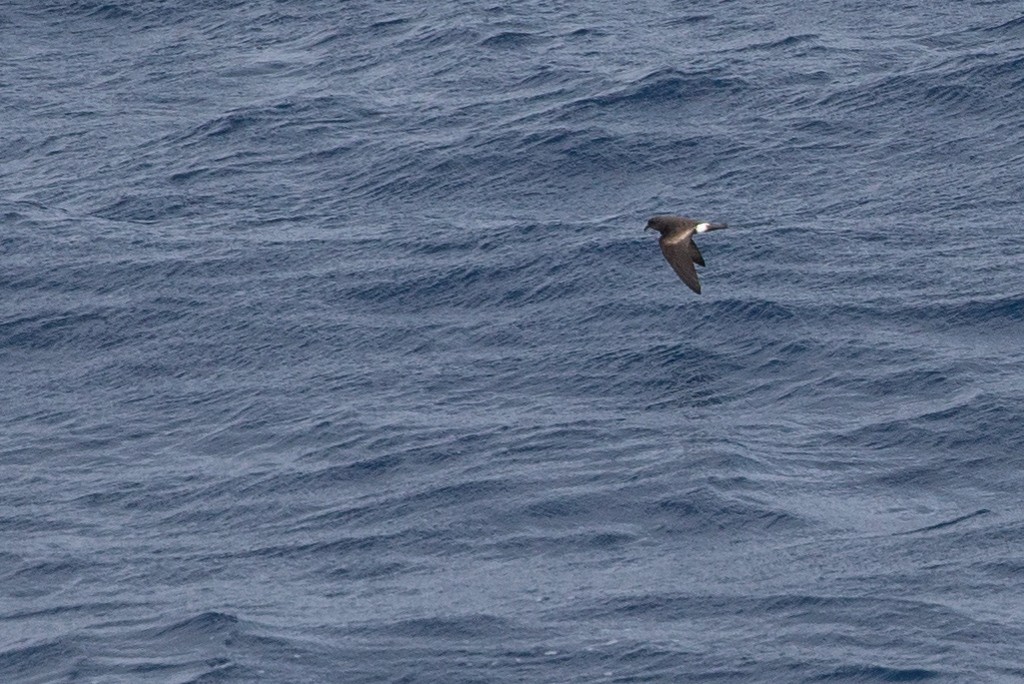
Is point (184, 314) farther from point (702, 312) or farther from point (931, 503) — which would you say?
point (931, 503)

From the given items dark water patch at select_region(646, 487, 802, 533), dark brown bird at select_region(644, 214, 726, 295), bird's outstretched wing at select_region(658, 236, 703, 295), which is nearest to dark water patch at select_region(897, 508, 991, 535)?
dark water patch at select_region(646, 487, 802, 533)

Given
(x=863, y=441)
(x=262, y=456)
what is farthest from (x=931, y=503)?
(x=262, y=456)

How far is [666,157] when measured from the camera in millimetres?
42625

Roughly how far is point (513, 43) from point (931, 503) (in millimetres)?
17484

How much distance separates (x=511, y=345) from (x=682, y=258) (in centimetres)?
395

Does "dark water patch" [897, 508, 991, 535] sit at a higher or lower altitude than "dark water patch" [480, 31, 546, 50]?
lower

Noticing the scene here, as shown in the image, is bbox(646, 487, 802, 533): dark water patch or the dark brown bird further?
the dark brown bird

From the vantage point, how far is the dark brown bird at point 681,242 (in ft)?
113

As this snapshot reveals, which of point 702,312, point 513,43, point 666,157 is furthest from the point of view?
point 513,43

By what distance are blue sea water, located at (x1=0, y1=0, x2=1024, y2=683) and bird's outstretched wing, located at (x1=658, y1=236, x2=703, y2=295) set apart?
2163 mm

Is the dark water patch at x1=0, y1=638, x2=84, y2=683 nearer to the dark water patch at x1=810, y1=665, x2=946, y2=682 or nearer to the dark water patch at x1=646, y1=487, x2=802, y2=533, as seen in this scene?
the dark water patch at x1=646, y1=487, x2=802, y2=533

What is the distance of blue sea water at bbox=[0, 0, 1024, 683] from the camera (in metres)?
31.6

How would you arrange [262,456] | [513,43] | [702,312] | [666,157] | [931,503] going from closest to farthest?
[931,503]
[262,456]
[702,312]
[666,157]
[513,43]

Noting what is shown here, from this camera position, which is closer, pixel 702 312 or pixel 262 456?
pixel 262 456
